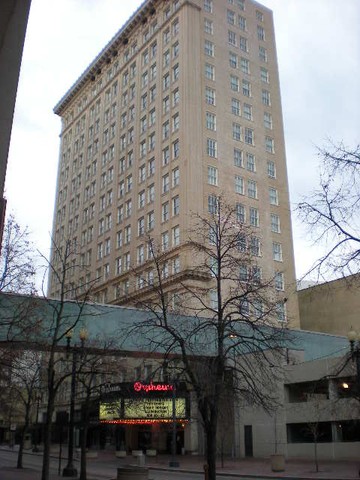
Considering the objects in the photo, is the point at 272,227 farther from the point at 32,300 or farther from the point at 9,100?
the point at 9,100

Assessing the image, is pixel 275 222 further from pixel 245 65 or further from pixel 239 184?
pixel 245 65

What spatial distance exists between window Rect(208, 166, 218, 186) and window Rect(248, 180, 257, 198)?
6311 mm

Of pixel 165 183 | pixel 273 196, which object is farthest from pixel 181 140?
pixel 273 196

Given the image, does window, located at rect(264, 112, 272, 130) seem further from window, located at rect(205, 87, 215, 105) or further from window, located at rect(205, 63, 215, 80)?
window, located at rect(205, 63, 215, 80)

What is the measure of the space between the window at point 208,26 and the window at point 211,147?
19754 millimetres

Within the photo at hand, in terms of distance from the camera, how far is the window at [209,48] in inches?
3189

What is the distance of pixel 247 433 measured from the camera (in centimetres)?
4553

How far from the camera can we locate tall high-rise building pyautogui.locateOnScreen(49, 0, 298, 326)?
7331 cm

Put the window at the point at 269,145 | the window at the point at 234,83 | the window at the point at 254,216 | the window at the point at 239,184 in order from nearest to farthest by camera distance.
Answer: the window at the point at 254,216
the window at the point at 239,184
the window at the point at 234,83
the window at the point at 269,145

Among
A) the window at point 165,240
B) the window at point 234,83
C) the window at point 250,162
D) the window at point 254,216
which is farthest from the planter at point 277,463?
the window at point 234,83

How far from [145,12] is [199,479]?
270 ft

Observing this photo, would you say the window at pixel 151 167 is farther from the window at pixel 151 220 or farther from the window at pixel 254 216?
the window at pixel 254 216

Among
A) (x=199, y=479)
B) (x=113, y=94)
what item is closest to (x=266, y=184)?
(x=113, y=94)

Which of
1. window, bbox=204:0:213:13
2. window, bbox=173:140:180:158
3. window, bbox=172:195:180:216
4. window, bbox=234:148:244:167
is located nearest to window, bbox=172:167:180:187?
window, bbox=172:195:180:216
